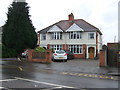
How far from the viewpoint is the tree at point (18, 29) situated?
28281 mm

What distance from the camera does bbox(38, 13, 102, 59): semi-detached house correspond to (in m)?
39.9

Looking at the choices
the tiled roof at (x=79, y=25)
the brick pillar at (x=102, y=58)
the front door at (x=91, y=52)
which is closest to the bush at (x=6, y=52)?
the tiled roof at (x=79, y=25)

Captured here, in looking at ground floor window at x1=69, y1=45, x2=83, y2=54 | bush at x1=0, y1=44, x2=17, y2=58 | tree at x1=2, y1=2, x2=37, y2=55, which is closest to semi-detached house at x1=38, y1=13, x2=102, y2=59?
ground floor window at x1=69, y1=45, x2=83, y2=54

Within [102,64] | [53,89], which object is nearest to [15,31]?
[102,64]

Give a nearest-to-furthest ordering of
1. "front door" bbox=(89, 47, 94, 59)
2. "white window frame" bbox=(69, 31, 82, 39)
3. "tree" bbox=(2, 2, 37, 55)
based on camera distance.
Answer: "tree" bbox=(2, 2, 37, 55), "front door" bbox=(89, 47, 94, 59), "white window frame" bbox=(69, 31, 82, 39)

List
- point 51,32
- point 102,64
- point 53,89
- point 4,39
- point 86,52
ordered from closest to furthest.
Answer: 1. point 53,89
2. point 102,64
3. point 4,39
4. point 86,52
5. point 51,32

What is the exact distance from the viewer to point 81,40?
133ft

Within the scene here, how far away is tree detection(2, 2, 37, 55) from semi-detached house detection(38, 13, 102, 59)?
12.7m

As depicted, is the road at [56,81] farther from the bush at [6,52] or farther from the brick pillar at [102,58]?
the bush at [6,52]

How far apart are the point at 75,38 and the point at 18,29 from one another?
15.5 m

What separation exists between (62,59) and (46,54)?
3.09 meters

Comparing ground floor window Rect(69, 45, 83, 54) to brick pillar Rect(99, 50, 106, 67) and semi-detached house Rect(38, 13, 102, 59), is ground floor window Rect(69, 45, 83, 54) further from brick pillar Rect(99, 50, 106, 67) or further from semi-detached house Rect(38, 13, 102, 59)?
brick pillar Rect(99, 50, 106, 67)

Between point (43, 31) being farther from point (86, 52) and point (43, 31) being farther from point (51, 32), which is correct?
point (86, 52)

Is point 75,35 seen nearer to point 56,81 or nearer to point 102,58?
point 102,58
